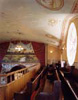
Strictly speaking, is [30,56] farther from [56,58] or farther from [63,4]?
[63,4]

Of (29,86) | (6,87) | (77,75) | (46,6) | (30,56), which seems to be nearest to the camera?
(29,86)

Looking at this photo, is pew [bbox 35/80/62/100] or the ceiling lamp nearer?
pew [bbox 35/80/62/100]

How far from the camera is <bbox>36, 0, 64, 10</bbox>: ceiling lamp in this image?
3675 mm

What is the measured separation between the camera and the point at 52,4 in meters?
3.86

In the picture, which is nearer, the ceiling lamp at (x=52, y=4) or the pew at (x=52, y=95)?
the pew at (x=52, y=95)

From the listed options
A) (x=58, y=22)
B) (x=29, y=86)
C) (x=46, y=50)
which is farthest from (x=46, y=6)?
(x=46, y=50)

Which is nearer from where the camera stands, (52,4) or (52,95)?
(52,95)

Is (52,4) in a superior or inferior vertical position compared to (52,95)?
superior

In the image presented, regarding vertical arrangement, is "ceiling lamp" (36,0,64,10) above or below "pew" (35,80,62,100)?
above

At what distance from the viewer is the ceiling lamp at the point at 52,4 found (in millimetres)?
3675

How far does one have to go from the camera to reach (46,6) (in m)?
4.10

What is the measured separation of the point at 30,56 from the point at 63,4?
9.15 metres

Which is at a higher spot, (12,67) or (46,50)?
(46,50)

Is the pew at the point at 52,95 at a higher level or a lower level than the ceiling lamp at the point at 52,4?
lower
